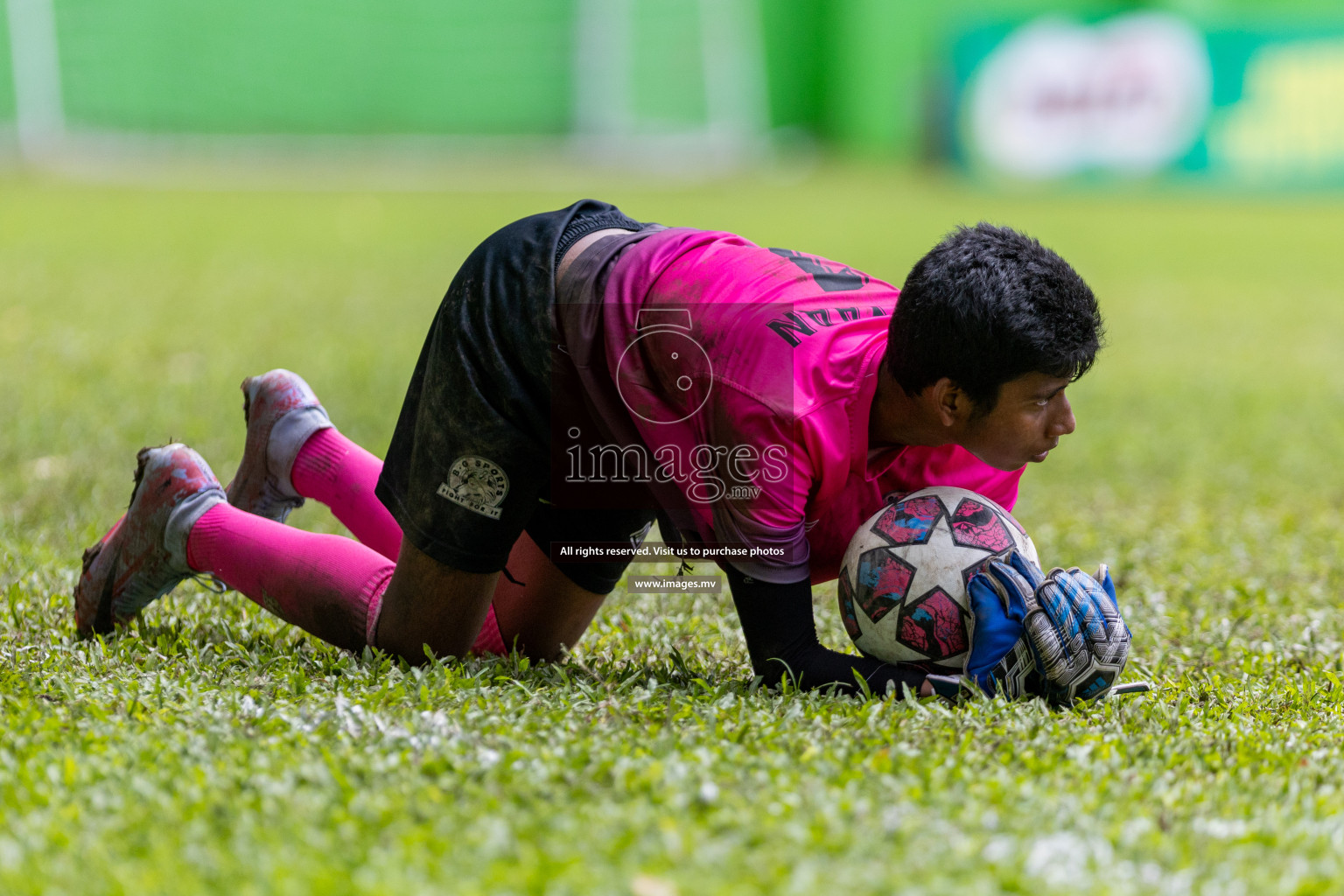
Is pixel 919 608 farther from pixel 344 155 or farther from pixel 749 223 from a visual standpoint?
pixel 344 155

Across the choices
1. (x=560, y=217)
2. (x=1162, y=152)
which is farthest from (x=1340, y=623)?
(x=1162, y=152)

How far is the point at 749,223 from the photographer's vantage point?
52.6ft

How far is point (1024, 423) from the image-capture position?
3037 millimetres

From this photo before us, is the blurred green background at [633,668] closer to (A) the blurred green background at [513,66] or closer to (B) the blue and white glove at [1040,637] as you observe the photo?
(B) the blue and white glove at [1040,637]

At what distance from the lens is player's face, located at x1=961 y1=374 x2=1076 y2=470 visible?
→ 299 cm

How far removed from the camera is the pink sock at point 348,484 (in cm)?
392

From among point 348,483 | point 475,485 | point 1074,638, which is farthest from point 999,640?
point 348,483

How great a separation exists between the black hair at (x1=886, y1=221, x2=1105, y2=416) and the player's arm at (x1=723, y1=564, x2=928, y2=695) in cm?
52

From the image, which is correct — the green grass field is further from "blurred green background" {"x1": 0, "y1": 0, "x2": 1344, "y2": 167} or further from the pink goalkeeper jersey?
"blurred green background" {"x1": 0, "y1": 0, "x2": 1344, "y2": 167}

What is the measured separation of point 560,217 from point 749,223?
1284 centimetres


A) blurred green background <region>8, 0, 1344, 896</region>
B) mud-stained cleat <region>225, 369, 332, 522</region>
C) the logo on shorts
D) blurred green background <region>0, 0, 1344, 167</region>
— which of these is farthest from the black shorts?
blurred green background <region>0, 0, 1344, 167</region>

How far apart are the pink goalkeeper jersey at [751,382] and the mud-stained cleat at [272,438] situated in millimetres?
1207

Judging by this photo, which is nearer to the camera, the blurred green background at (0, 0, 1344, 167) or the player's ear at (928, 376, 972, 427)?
the player's ear at (928, 376, 972, 427)

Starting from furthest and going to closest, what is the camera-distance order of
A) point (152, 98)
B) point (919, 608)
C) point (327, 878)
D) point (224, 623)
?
point (152, 98) → point (224, 623) → point (919, 608) → point (327, 878)
